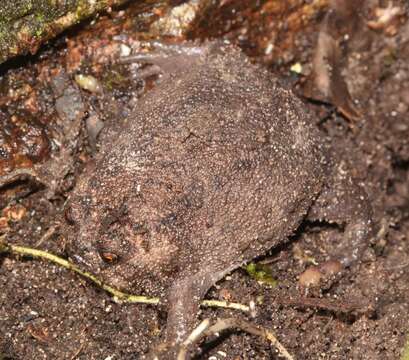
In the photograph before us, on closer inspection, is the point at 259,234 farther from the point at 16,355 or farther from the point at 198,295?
the point at 16,355

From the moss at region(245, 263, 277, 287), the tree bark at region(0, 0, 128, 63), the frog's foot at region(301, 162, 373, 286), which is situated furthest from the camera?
the frog's foot at region(301, 162, 373, 286)

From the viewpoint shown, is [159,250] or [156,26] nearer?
[159,250]

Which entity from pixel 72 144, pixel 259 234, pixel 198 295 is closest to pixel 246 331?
pixel 198 295

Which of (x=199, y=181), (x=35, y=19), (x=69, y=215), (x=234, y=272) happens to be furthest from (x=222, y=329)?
(x=35, y=19)

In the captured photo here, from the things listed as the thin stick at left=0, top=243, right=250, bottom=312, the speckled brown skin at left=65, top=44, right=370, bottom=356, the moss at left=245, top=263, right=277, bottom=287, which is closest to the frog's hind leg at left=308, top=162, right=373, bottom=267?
the speckled brown skin at left=65, top=44, right=370, bottom=356

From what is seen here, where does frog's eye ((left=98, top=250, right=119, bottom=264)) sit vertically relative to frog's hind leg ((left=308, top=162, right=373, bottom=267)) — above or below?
above

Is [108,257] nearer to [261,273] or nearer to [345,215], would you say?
[261,273]

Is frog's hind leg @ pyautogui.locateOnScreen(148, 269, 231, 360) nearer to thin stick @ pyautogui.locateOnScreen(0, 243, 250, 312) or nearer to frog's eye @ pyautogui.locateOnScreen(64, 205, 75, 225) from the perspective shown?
thin stick @ pyautogui.locateOnScreen(0, 243, 250, 312)
